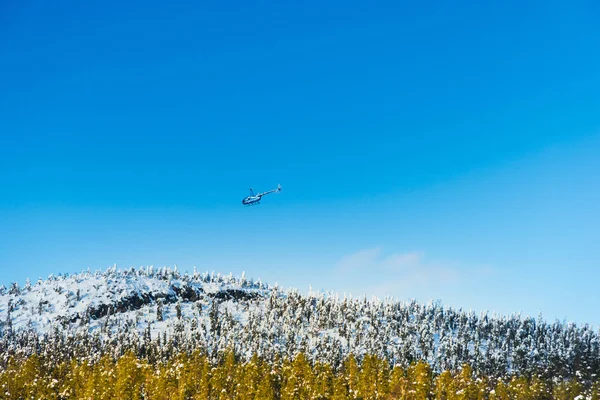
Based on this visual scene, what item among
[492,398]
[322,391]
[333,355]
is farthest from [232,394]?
[333,355]

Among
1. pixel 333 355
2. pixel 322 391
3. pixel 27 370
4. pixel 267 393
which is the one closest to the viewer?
pixel 267 393

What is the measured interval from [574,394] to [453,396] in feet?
236

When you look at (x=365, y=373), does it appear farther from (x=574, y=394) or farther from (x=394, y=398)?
(x=574, y=394)

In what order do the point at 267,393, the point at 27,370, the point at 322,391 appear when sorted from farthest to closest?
the point at 27,370 → the point at 322,391 → the point at 267,393

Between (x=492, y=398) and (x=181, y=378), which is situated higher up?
(x=181, y=378)

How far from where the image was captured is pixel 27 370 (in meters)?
90.6

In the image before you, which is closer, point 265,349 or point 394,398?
point 394,398

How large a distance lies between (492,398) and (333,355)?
91296mm

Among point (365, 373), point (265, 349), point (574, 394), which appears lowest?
point (574, 394)

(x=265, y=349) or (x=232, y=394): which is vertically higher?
(x=265, y=349)

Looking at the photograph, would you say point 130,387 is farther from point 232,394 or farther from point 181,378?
point 232,394

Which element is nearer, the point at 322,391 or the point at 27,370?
the point at 322,391

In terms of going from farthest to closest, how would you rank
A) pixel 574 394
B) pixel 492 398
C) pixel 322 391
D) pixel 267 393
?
pixel 574 394
pixel 492 398
pixel 322 391
pixel 267 393

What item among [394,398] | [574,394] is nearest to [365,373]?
[394,398]
